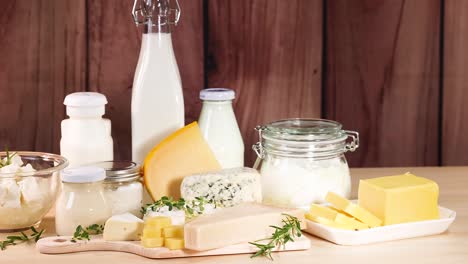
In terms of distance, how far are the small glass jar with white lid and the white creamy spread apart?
0.29 feet

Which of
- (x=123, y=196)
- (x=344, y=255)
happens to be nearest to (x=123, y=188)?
(x=123, y=196)

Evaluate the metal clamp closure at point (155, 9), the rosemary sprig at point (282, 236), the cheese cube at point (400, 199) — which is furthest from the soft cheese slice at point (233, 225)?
the metal clamp closure at point (155, 9)

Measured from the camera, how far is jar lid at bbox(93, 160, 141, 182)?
52.2 inches

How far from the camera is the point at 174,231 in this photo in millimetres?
1221

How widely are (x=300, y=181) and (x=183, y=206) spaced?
0.20m

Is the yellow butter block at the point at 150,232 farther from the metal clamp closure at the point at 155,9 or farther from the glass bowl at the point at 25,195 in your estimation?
the metal clamp closure at the point at 155,9

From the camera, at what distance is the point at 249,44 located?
1.71 meters

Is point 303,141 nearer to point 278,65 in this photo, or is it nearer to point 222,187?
point 222,187

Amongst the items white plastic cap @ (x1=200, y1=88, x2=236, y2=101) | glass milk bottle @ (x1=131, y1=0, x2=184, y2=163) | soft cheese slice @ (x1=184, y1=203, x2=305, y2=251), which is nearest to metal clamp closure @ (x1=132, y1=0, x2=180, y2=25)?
glass milk bottle @ (x1=131, y1=0, x2=184, y2=163)

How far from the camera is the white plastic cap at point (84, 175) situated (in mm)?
1254

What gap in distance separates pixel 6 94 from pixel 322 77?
588 mm

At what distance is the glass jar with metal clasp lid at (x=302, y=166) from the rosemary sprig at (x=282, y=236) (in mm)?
132

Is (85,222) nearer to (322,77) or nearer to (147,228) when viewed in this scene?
(147,228)

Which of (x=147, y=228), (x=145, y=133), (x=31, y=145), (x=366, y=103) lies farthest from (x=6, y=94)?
(x=366, y=103)
